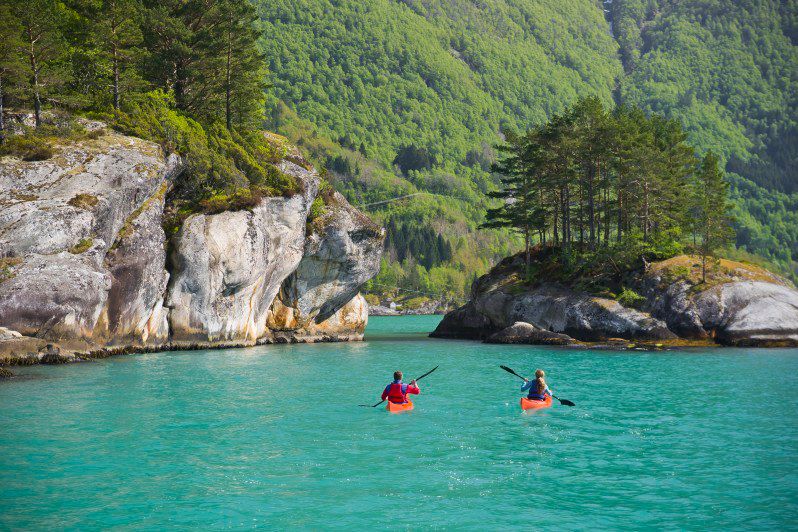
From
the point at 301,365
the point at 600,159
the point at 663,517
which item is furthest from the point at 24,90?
the point at 600,159

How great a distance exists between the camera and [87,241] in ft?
137

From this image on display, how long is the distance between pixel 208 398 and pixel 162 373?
898 cm

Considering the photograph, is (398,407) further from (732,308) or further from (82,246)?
(732,308)

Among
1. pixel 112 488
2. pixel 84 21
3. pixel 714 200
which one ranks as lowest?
pixel 112 488

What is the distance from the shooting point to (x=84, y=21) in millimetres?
56312

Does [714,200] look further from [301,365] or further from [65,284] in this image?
[65,284]

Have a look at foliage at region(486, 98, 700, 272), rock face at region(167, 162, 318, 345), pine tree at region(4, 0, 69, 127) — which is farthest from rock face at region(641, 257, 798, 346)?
pine tree at region(4, 0, 69, 127)

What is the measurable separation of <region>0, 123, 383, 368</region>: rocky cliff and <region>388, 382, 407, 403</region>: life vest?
73.3 feet

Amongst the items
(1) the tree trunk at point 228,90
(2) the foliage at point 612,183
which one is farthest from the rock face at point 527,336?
(1) the tree trunk at point 228,90

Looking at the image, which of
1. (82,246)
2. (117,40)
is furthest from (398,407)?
(117,40)

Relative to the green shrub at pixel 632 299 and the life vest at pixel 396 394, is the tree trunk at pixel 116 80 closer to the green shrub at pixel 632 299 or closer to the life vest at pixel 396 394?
the life vest at pixel 396 394

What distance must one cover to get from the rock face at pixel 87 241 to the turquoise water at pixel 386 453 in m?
4.17

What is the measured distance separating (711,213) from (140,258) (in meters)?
52.0

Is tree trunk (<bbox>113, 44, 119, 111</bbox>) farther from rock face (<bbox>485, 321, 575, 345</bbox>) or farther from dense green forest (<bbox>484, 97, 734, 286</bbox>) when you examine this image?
dense green forest (<bbox>484, 97, 734, 286</bbox>)
